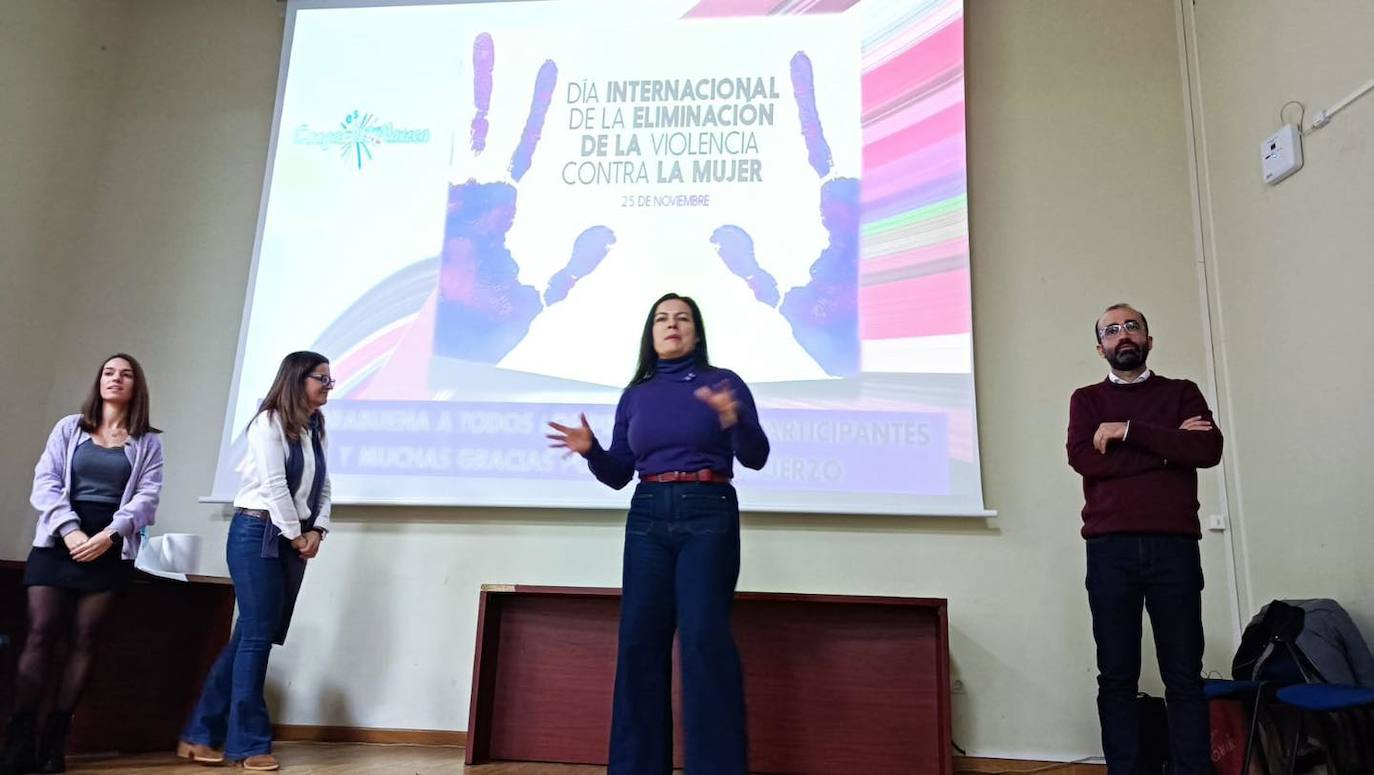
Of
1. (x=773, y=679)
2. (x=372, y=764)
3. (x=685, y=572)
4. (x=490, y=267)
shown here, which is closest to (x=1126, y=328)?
(x=685, y=572)

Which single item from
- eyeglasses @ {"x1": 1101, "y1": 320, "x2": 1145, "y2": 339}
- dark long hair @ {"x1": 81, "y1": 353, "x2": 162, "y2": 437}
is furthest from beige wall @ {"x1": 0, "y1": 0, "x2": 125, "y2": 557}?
eyeglasses @ {"x1": 1101, "y1": 320, "x2": 1145, "y2": 339}

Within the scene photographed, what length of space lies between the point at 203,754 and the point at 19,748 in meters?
0.47

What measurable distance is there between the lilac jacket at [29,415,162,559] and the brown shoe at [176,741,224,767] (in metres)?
0.62

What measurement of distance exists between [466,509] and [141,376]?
124 cm

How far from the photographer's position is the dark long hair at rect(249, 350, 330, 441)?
300 centimetres

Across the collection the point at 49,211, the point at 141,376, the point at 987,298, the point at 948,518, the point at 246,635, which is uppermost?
the point at 49,211

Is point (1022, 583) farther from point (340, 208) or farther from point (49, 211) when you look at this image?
point (49, 211)

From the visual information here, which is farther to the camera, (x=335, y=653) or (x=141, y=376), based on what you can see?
(x=335, y=653)

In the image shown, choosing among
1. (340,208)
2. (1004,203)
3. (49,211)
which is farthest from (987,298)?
(49,211)

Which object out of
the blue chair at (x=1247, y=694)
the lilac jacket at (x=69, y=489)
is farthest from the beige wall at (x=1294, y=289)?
the lilac jacket at (x=69, y=489)

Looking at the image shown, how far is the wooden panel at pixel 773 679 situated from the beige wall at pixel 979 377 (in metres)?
0.29

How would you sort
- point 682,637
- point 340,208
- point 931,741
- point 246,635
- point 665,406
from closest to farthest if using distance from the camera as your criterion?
point 682,637
point 665,406
point 246,635
point 931,741
point 340,208

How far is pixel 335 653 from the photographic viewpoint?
3.69 metres

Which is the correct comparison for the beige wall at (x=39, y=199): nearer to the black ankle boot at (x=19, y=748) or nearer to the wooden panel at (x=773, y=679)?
the black ankle boot at (x=19, y=748)
